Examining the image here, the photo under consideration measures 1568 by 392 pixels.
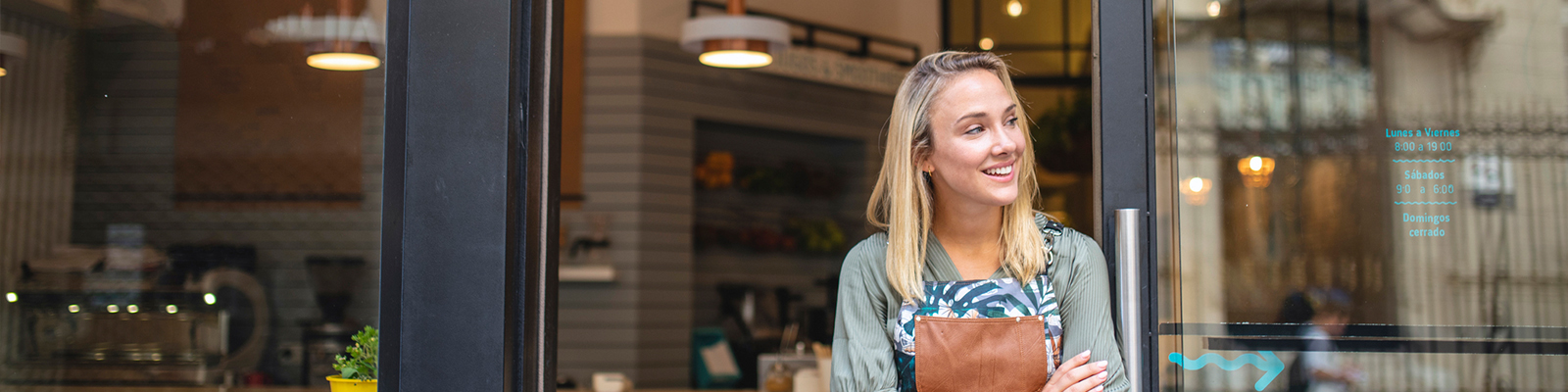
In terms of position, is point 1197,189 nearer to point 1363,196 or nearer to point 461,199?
point 1363,196

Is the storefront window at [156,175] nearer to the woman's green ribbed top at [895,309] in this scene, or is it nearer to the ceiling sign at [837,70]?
the woman's green ribbed top at [895,309]

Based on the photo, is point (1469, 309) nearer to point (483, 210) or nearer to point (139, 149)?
point (483, 210)

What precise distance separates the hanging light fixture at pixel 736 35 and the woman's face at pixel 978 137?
9.24 ft

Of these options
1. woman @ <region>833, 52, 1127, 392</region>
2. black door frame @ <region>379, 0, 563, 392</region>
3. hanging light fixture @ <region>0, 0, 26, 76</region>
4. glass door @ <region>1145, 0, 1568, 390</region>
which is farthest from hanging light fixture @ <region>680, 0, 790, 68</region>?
woman @ <region>833, 52, 1127, 392</region>

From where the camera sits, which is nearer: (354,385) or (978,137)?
(978,137)

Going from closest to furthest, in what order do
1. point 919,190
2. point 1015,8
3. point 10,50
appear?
point 919,190 < point 10,50 < point 1015,8

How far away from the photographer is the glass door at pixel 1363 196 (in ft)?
6.10

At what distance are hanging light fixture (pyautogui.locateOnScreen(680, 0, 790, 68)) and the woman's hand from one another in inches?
117

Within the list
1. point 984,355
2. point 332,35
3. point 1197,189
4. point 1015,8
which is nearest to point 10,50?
point 332,35

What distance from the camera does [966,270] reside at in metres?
1.71

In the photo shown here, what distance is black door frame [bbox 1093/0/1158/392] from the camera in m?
1.72

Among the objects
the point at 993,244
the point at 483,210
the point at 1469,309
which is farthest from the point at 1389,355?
the point at 483,210

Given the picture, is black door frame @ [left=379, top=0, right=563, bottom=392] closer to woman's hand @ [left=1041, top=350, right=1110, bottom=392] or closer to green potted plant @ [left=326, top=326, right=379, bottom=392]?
green potted plant @ [left=326, top=326, right=379, bottom=392]

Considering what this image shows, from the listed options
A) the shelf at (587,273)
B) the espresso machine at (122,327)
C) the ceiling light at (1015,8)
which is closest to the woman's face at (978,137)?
the espresso machine at (122,327)
